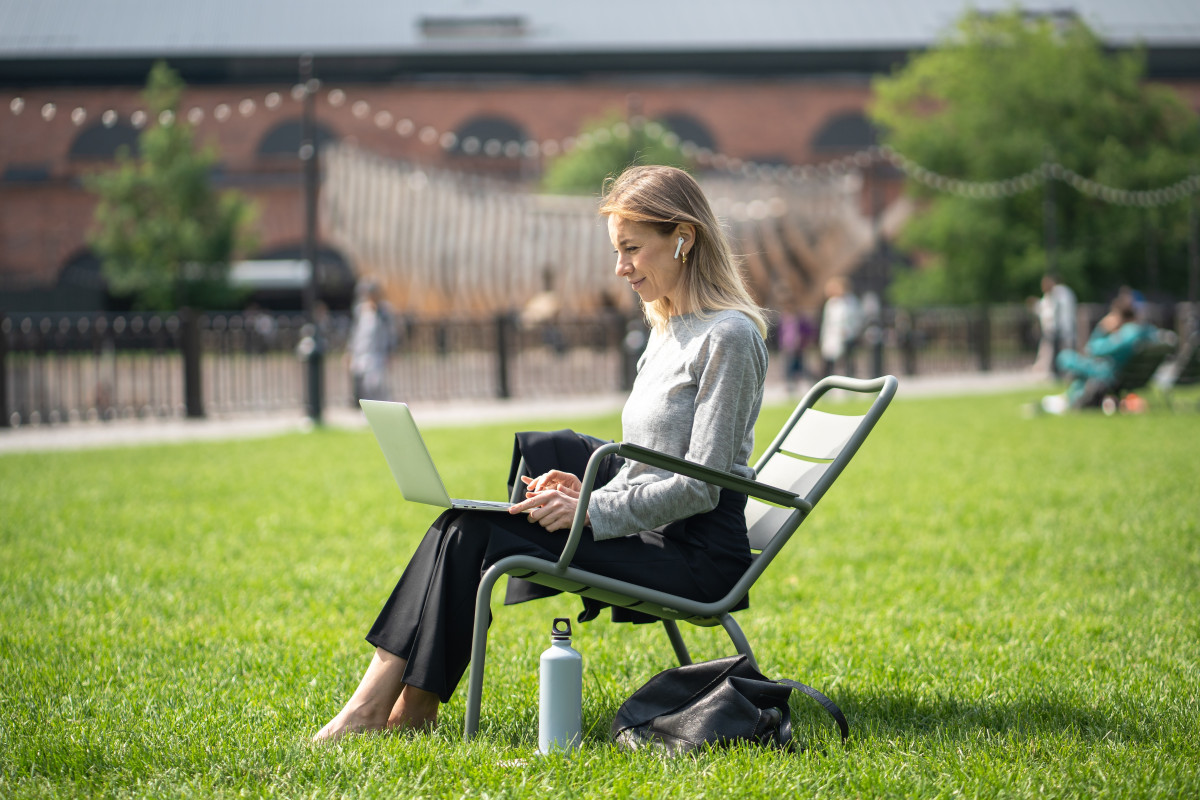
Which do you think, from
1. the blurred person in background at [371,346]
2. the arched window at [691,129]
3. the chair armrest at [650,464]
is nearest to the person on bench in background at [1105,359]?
the blurred person in background at [371,346]

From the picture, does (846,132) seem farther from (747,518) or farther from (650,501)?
(650,501)

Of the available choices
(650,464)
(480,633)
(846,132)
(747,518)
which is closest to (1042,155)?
(846,132)

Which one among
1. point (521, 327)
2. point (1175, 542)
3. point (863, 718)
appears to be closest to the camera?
point (863, 718)

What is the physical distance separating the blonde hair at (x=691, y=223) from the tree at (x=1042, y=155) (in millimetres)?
31922

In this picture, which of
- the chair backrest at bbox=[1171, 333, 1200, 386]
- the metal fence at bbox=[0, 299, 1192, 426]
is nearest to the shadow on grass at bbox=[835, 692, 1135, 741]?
the chair backrest at bbox=[1171, 333, 1200, 386]

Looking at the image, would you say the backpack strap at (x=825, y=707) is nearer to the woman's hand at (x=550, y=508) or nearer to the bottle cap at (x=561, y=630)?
the bottle cap at (x=561, y=630)

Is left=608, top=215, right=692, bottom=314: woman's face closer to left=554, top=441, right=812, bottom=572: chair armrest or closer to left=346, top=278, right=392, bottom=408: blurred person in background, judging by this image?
left=554, top=441, right=812, bottom=572: chair armrest

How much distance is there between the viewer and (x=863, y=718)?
353 centimetres

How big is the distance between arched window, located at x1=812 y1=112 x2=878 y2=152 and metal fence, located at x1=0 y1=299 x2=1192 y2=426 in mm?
18493

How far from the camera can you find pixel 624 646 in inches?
178

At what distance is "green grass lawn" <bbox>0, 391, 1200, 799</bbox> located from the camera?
9.91ft

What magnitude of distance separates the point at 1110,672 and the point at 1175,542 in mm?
2519

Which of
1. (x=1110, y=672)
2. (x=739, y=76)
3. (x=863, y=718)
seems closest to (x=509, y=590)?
(x=863, y=718)

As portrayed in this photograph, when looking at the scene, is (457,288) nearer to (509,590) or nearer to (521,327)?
(521,327)
